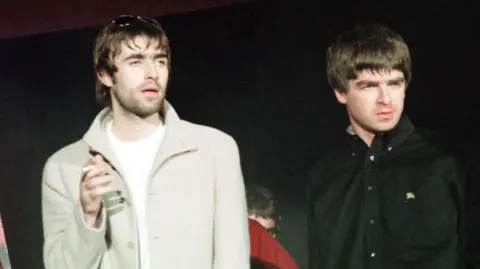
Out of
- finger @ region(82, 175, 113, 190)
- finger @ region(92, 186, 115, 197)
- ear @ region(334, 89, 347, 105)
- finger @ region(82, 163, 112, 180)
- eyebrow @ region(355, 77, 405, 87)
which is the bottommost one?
finger @ region(92, 186, 115, 197)

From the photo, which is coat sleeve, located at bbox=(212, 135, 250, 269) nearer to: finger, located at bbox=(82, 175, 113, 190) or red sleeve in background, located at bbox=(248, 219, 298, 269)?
red sleeve in background, located at bbox=(248, 219, 298, 269)

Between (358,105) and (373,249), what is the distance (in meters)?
0.34

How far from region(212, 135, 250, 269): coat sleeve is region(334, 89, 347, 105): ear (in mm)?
279

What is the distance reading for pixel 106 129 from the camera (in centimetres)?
167

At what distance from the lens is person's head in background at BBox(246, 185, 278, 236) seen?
5.41ft

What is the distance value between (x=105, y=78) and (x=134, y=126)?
0.15 m

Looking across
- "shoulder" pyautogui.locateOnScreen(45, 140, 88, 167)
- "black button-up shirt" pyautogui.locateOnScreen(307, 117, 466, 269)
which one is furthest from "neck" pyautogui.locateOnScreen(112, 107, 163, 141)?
"black button-up shirt" pyautogui.locateOnScreen(307, 117, 466, 269)

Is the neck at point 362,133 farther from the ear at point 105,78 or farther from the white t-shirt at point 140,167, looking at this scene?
the ear at point 105,78

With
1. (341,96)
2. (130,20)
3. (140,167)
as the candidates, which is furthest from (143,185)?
(341,96)

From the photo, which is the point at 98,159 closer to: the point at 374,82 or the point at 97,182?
the point at 97,182

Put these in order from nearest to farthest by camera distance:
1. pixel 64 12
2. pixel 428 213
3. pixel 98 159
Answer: pixel 428 213 → pixel 98 159 → pixel 64 12

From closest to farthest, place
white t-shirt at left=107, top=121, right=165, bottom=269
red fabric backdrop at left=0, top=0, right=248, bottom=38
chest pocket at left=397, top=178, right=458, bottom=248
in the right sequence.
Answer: chest pocket at left=397, top=178, right=458, bottom=248, white t-shirt at left=107, top=121, right=165, bottom=269, red fabric backdrop at left=0, top=0, right=248, bottom=38

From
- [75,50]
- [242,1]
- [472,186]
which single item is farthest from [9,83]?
[472,186]

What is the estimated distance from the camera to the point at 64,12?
1791 mm
